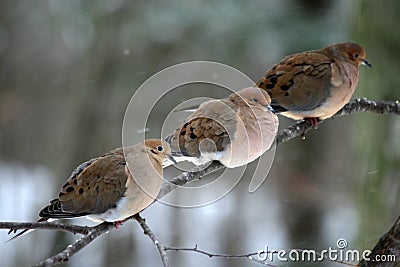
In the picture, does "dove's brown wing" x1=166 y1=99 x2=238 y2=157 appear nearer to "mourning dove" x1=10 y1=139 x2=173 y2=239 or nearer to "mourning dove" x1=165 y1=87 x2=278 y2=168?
"mourning dove" x1=165 y1=87 x2=278 y2=168

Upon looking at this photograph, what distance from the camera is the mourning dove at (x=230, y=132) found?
1988 millimetres

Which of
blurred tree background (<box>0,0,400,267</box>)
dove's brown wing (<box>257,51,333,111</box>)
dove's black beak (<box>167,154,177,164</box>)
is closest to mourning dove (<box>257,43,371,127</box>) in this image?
dove's brown wing (<box>257,51,333,111</box>)

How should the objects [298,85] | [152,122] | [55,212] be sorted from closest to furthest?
[55,212]
[298,85]
[152,122]

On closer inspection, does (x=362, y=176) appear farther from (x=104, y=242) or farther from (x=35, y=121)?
(x=35, y=121)

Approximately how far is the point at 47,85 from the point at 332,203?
2620 millimetres

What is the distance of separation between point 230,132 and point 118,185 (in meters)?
0.39

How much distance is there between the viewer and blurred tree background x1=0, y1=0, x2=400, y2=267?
14.3 feet

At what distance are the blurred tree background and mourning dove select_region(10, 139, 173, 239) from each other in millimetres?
1809

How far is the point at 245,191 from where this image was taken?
16.9 ft

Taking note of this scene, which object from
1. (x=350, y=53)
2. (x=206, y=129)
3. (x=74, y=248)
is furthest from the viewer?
(x=350, y=53)

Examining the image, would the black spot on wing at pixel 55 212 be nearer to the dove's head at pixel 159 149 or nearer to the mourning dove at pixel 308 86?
the dove's head at pixel 159 149

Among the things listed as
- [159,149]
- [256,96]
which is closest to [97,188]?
[159,149]

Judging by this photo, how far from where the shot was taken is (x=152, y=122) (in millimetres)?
4898

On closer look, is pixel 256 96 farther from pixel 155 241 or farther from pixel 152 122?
pixel 152 122
